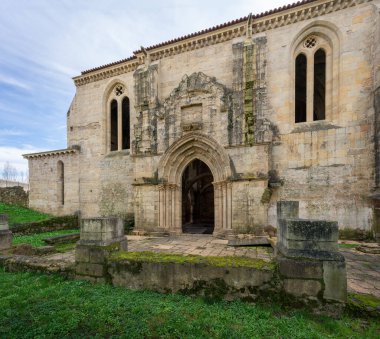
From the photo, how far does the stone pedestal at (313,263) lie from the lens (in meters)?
3.08

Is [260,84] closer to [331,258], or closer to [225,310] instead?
[331,258]

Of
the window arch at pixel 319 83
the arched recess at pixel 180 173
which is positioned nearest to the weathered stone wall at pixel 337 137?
the window arch at pixel 319 83

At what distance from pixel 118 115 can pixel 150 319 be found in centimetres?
1138

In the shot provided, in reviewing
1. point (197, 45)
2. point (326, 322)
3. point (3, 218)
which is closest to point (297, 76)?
point (197, 45)

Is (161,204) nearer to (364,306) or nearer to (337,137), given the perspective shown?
(364,306)

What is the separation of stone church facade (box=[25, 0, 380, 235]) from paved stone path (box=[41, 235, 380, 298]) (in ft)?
4.90

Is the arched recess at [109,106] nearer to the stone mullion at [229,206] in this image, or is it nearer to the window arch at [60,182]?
the window arch at [60,182]

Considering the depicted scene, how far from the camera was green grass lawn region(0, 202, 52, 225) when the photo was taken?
12.0 m

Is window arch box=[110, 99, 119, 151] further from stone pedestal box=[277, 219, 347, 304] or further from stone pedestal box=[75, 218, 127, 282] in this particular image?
stone pedestal box=[277, 219, 347, 304]

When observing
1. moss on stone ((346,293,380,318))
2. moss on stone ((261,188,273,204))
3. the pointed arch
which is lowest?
moss on stone ((346,293,380,318))

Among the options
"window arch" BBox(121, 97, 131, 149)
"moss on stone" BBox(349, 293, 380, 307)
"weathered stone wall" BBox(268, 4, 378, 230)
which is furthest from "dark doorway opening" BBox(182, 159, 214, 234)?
"moss on stone" BBox(349, 293, 380, 307)

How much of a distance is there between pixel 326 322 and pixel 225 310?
141 centimetres

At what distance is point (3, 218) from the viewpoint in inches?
256

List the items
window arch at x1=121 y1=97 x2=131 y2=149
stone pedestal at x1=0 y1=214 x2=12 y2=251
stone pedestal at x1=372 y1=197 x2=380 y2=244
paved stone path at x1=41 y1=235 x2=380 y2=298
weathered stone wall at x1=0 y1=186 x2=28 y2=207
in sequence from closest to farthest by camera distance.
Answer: paved stone path at x1=41 y1=235 x2=380 y2=298, stone pedestal at x1=0 y1=214 x2=12 y2=251, stone pedestal at x1=372 y1=197 x2=380 y2=244, window arch at x1=121 y1=97 x2=131 y2=149, weathered stone wall at x1=0 y1=186 x2=28 y2=207
